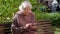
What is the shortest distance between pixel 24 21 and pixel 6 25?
358 cm

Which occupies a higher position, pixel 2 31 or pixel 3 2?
pixel 3 2

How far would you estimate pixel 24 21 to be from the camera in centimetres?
469

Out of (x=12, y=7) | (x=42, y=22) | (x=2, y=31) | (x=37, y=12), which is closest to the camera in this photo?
(x=2, y=31)

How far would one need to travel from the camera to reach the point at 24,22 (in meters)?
4.68

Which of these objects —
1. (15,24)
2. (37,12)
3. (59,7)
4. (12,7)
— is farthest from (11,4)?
(59,7)

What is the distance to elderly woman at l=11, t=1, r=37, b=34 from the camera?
181 inches

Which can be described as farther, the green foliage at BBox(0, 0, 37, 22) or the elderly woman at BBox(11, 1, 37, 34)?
the green foliage at BBox(0, 0, 37, 22)

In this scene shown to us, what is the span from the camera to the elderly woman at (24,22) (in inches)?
181

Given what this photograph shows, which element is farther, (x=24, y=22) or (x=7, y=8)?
(x=7, y=8)

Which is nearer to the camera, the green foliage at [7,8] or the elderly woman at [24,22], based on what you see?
the elderly woman at [24,22]

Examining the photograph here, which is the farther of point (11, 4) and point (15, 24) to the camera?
point (11, 4)

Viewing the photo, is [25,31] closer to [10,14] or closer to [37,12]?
[10,14]

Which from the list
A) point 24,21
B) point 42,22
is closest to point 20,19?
point 24,21

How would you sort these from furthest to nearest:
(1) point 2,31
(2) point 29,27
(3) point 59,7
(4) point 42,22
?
(3) point 59,7
(4) point 42,22
(1) point 2,31
(2) point 29,27
